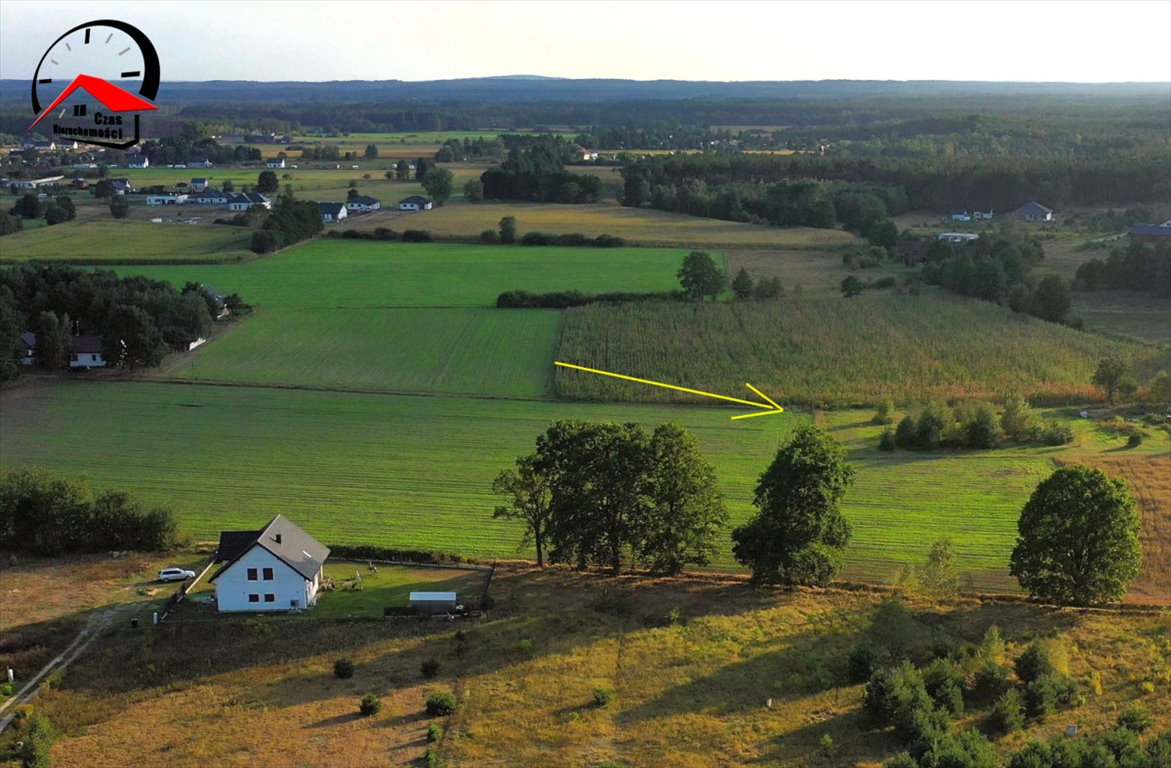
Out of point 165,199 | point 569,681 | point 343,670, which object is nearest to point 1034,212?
point 165,199

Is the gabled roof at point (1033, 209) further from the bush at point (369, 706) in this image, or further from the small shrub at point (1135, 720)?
the bush at point (369, 706)

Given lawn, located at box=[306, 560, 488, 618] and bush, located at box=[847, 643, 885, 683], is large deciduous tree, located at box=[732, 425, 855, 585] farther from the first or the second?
lawn, located at box=[306, 560, 488, 618]

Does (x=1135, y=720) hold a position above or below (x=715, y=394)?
below

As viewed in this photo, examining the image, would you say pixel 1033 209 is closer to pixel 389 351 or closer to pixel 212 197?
pixel 389 351

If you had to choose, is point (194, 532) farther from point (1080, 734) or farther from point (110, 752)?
point (1080, 734)

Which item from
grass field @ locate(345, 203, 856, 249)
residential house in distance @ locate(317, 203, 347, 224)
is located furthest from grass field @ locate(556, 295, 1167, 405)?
residential house in distance @ locate(317, 203, 347, 224)

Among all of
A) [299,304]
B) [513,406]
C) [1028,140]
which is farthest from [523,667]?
[1028,140]

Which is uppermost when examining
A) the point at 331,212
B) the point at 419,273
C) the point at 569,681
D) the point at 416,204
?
the point at 416,204
